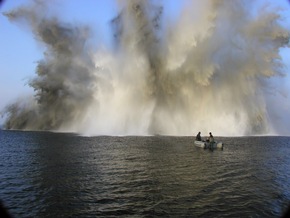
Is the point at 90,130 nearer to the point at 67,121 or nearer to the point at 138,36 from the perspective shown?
the point at 67,121

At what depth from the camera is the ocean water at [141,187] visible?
18.6 metres

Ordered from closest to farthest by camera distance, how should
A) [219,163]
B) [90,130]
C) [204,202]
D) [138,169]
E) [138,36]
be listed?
[204,202]
[138,169]
[219,163]
[138,36]
[90,130]

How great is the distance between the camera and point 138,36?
81750 millimetres

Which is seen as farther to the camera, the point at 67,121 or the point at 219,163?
the point at 67,121

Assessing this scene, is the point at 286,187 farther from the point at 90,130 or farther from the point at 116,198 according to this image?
the point at 90,130

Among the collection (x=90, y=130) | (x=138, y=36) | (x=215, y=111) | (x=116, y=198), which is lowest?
(x=116, y=198)

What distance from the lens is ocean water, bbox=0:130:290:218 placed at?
731 inches

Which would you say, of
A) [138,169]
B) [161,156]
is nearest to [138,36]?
[161,156]

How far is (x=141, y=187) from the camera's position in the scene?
23.5 meters

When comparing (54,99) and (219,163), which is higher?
A: (54,99)

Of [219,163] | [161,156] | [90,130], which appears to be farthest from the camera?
[90,130]

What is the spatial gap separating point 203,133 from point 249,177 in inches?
2241

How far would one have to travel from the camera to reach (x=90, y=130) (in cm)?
8788

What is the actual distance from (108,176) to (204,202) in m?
9.79
